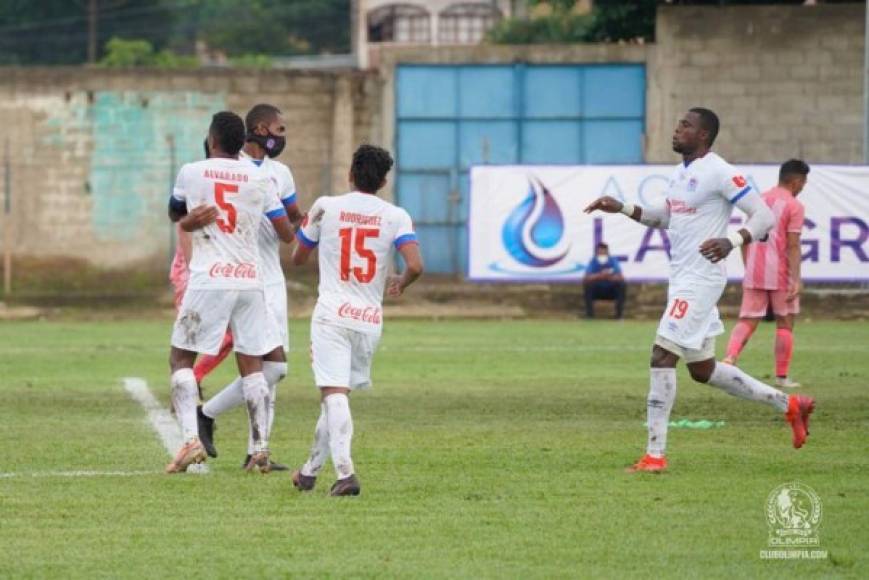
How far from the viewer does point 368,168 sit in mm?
10625

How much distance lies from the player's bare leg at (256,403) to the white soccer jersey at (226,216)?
20.3 inches

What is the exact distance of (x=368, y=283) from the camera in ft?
35.3

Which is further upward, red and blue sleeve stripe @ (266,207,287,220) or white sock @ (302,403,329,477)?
red and blue sleeve stripe @ (266,207,287,220)

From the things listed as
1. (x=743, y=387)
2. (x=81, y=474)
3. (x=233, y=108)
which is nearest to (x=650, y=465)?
(x=743, y=387)

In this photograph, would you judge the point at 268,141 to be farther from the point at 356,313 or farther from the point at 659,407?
the point at 659,407

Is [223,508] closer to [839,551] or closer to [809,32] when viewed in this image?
[839,551]

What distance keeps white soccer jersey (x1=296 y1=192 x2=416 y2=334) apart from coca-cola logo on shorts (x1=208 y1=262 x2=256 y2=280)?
1.00 m

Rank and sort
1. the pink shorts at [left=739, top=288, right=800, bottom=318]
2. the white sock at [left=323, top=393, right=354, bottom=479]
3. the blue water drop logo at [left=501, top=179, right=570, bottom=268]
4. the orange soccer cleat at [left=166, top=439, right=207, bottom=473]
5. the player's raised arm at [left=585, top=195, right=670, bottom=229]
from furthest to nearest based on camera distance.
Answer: the blue water drop logo at [left=501, top=179, right=570, bottom=268] → the pink shorts at [left=739, top=288, right=800, bottom=318] → the player's raised arm at [left=585, top=195, right=670, bottom=229] → the orange soccer cleat at [left=166, top=439, right=207, bottom=473] → the white sock at [left=323, top=393, right=354, bottom=479]

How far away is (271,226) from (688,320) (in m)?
2.64

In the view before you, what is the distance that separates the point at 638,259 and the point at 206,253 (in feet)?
64.8

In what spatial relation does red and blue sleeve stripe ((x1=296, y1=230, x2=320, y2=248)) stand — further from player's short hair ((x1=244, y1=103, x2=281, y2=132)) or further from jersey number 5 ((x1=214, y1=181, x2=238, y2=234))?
player's short hair ((x1=244, y1=103, x2=281, y2=132))

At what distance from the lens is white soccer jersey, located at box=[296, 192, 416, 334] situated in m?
10.7

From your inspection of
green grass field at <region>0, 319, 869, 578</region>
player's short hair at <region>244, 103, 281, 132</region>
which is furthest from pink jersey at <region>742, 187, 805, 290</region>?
player's short hair at <region>244, 103, 281, 132</region>

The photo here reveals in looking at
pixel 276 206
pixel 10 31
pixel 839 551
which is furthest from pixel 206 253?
pixel 10 31
